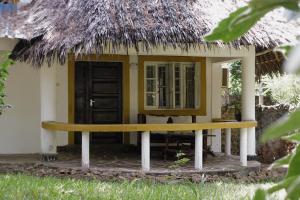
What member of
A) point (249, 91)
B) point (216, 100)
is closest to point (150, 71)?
point (216, 100)

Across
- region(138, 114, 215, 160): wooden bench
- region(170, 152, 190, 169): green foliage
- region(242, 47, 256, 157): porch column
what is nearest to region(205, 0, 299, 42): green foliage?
region(170, 152, 190, 169): green foliage

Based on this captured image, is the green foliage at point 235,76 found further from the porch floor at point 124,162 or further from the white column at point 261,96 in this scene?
the porch floor at point 124,162

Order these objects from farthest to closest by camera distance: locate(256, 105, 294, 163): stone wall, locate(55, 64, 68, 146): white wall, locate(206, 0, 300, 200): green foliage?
1. locate(256, 105, 294, 163): stone wall
2. locate(55, 64, 68, 146): white wall
3. locate(206, 0, 300, 200): green foliage

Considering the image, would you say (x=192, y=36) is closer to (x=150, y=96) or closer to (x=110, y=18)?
(x=110, y=18)

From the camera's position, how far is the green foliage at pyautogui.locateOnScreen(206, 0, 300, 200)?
2.14 feet

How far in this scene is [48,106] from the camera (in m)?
9.94

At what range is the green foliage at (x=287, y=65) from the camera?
652 millimetres

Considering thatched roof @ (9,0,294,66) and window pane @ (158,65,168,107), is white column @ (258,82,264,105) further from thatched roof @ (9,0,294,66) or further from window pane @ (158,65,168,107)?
thatched roof @ (9,0,294,66)

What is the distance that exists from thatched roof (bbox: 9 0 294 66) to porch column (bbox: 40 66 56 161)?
23.1 inches

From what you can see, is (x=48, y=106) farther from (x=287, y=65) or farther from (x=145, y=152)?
(x=287, y=65)

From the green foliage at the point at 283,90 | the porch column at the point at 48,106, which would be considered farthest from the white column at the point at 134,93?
the green foliage at the point at 283,90

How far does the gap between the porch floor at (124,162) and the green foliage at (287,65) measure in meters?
8.04

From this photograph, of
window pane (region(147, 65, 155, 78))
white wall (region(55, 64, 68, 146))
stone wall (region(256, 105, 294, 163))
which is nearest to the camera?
white wall (region(55, 64, 68, 146))

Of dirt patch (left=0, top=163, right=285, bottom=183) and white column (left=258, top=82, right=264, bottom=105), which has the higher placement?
white column (left=258, top=82, right=264, bottom=105)
